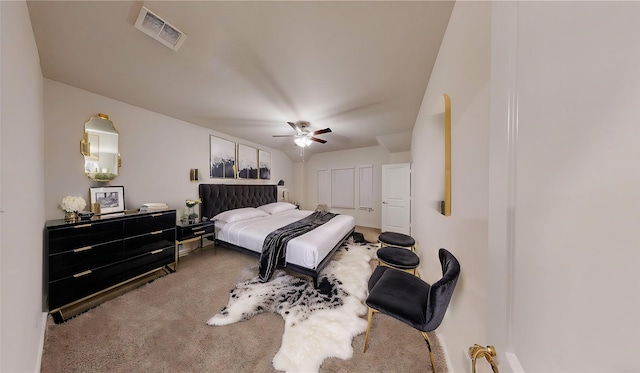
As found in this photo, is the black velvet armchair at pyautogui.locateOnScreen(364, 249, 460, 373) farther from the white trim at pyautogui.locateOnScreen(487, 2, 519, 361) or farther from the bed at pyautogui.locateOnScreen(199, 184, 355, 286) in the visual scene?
the bed at pyautogui.locateOnScreen(199, 184, 355, 286)

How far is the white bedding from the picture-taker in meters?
2.31

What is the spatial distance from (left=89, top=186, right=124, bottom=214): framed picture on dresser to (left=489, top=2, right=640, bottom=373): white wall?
380 cm

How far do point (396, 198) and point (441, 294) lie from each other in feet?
11.7

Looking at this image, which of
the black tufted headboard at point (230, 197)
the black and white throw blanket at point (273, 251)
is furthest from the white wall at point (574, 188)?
the black tufted headboard at point (230, 197)

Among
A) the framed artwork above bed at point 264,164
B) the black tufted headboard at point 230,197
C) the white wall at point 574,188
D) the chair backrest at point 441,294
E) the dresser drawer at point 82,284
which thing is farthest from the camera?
the framed artwork above bed at point 264,164

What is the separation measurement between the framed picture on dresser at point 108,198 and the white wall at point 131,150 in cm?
8

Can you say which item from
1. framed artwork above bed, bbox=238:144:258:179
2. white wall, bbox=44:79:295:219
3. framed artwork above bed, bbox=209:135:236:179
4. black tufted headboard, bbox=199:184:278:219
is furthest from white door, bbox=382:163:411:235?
white wall, bbox=44:79:295:219

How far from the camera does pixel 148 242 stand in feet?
8.06

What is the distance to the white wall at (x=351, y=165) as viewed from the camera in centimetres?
507

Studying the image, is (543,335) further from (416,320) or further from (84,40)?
(84,40)

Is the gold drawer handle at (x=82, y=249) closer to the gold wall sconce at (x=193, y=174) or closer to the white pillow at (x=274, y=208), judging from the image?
the gold wall sconce at (x=193, y=174)

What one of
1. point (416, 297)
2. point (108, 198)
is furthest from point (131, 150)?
point (416, 297)

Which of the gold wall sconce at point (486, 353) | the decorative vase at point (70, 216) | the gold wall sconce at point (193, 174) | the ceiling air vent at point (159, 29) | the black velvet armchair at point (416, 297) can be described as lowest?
the black velvet armchair at point (416, 297)

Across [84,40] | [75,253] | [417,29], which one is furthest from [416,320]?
[84,40]
